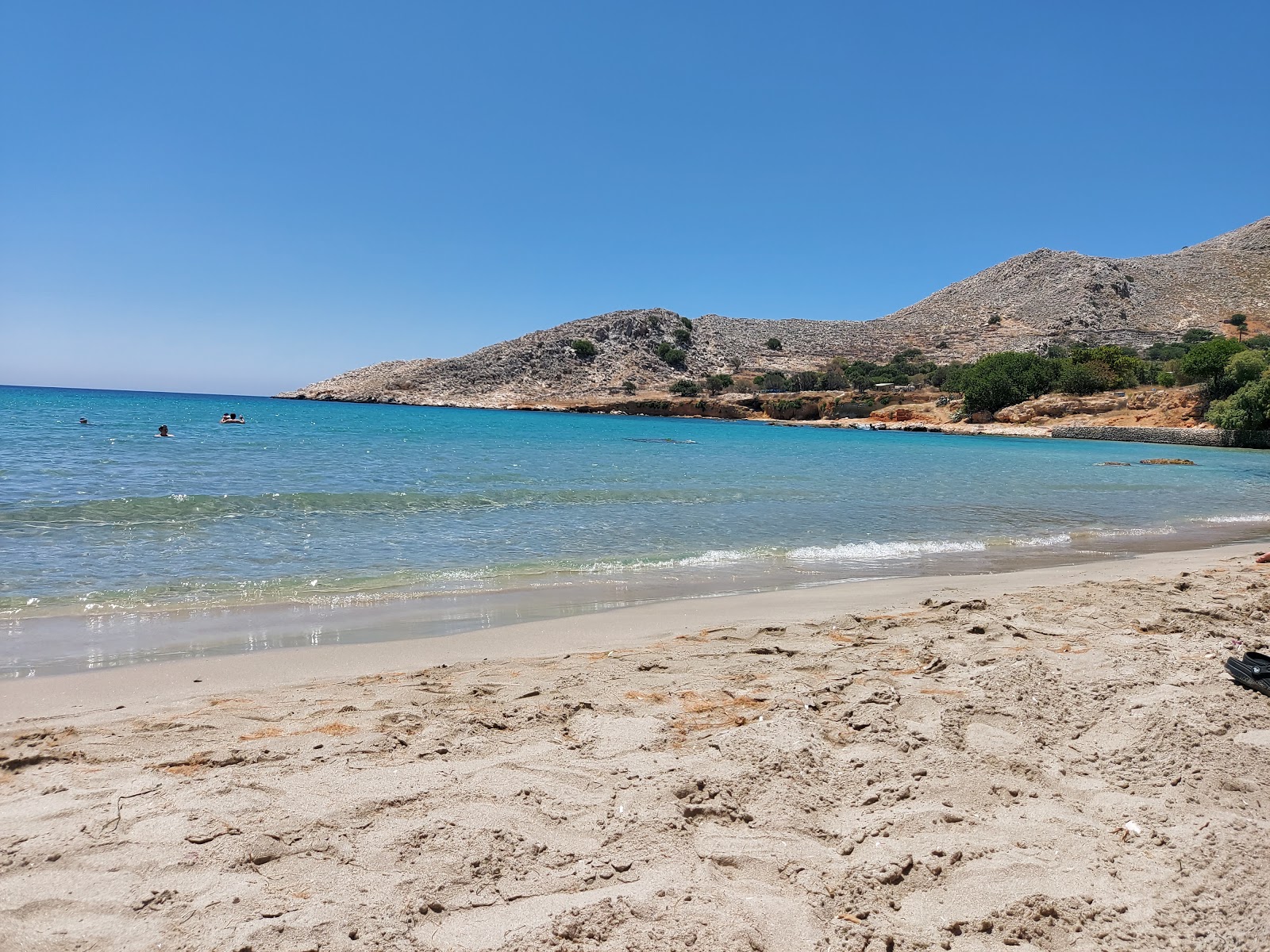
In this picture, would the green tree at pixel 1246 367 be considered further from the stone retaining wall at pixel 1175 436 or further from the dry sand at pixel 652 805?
the dry sand at pixel 652 805

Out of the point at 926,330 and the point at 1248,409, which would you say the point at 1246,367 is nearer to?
the point at 1248,409

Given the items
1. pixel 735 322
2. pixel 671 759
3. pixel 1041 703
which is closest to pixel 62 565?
pixel 671 759

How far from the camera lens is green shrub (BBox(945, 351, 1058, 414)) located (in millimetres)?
65625

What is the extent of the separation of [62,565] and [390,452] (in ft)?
60.9

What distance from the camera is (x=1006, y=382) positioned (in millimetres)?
65375

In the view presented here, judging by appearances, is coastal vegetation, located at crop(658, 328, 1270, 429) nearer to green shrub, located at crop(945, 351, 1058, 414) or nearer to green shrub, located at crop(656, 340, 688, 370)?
green shrub, located at crop(945, 351, 1058, 414)

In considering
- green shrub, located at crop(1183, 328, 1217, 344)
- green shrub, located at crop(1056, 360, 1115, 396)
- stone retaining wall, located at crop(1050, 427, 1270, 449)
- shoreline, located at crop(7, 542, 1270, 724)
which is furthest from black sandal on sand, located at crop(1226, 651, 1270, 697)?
green shrub, located at crop(1183, 328, 1217, 344)

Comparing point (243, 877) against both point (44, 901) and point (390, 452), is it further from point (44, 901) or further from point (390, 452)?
point (390, 452)

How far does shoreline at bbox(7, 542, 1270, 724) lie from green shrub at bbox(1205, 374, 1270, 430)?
1747 inches

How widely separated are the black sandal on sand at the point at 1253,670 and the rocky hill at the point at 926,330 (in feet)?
310

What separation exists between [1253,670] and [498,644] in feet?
17.5

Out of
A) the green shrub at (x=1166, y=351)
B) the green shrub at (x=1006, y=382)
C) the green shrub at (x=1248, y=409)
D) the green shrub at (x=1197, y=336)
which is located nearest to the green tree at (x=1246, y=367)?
the green shrub at (x=1248, y=409)

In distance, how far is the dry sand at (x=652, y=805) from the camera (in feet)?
7.84

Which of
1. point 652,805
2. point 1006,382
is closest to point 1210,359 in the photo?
point 1006,382
